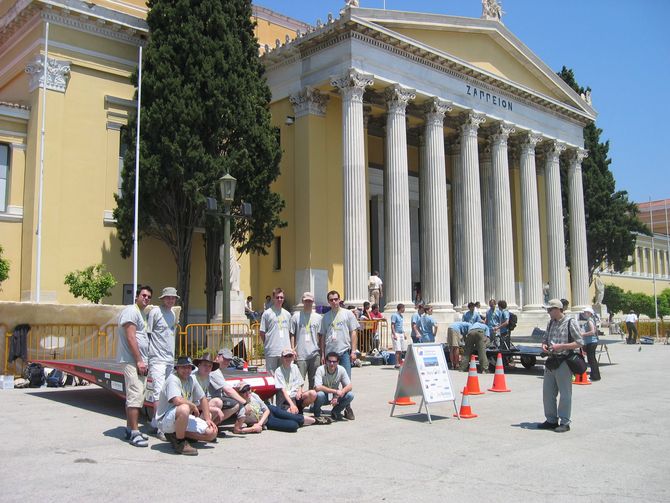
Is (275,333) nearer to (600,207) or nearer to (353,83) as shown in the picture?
(353,83)

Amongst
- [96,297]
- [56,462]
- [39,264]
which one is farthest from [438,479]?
[39,264]

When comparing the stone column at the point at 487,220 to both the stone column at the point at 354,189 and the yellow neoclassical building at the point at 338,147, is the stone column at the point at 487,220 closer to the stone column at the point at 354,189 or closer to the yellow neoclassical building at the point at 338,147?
the yellow neoclassical building at the point at 338,147

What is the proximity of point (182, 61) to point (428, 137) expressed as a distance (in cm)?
1073

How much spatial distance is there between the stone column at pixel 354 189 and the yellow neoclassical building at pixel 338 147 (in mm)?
49

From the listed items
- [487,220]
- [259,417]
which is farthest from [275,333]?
[487,220]

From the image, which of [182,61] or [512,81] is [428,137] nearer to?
[512,81]

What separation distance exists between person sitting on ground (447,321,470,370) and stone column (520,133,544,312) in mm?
15480

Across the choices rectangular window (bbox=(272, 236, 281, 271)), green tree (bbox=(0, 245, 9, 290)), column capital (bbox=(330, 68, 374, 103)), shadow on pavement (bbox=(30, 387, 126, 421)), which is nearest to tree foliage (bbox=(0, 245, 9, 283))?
green tree (bbox=(0, 245, 9, 290))

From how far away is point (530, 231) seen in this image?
104 feet

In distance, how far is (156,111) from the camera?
2005 centimetres

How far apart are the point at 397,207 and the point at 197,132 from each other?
821 centimetres

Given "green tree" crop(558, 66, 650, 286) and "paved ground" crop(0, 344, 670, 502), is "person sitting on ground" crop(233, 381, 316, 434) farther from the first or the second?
"green tree" crop(558, 66, 650, 286)

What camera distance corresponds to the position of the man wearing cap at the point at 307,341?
10328 millimetres

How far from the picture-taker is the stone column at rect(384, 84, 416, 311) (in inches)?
961
